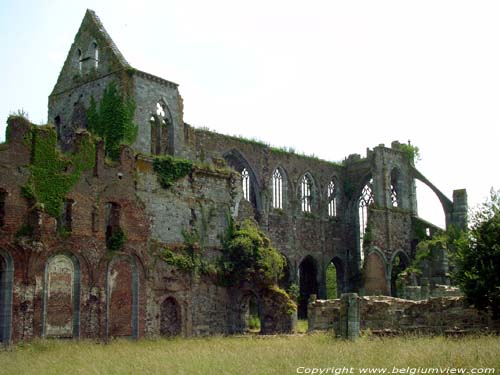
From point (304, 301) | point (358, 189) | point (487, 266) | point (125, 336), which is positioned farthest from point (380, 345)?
point (358, 189)

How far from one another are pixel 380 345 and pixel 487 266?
547 centimetres

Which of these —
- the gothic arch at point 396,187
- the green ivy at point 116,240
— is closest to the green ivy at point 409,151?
the gothic arch at point 396,187

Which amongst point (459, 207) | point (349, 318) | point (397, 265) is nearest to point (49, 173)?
point (349, 318)

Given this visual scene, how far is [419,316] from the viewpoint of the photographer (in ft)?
77.3

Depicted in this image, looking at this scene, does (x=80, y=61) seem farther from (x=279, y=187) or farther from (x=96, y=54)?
(x=279, y=187)

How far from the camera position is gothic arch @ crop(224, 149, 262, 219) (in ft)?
132

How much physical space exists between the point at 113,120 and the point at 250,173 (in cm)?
1198

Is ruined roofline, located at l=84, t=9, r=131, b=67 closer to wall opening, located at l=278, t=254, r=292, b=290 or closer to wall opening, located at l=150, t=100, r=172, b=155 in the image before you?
wall opening, located at l=150, t=100, r=172, b=155

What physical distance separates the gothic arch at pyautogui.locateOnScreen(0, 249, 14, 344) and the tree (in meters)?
13.5

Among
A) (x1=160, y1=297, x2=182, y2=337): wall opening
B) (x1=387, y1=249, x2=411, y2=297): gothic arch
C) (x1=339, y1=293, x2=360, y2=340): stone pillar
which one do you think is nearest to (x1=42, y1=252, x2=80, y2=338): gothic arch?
(x1=160, y1=297, x2=182, y2=337): wall opening

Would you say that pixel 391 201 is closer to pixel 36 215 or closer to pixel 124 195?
pixel 124 195

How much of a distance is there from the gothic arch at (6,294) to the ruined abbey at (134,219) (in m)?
0.04

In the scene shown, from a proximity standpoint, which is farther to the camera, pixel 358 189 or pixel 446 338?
pixel 358 189

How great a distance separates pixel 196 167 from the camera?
1224 inches
